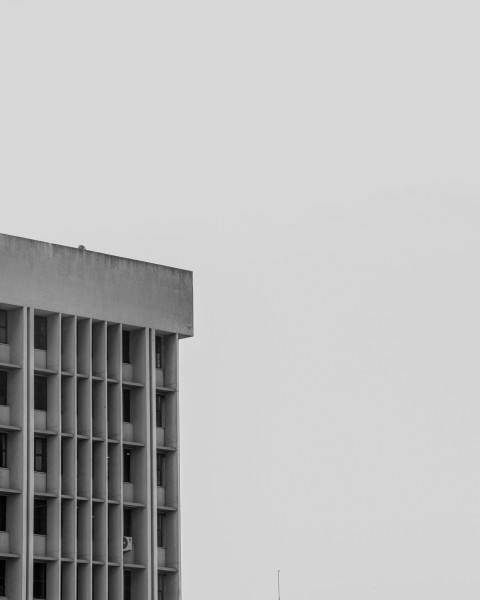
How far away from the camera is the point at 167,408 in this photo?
8100 centimetres

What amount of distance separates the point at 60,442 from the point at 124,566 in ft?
16.1

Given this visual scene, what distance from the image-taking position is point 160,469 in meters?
80.8

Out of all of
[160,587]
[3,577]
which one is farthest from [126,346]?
[3,577]

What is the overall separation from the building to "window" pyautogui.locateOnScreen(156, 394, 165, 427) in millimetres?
50

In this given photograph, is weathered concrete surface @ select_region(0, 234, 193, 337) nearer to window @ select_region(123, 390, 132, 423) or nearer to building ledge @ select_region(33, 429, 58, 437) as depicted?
window @ select_region(123, 390, 132, 423)

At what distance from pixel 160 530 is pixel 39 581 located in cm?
618

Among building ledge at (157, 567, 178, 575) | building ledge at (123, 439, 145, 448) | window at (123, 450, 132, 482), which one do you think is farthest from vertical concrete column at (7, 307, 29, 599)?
building ledge at (157, 567, 178, 575)

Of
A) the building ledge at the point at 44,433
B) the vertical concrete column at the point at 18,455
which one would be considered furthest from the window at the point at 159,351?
the vertical concrete column at the point at 18,455

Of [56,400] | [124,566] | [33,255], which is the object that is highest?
[33,255]

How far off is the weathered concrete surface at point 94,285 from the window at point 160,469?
4520mm

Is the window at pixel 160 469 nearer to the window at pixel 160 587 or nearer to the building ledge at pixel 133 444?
the building ledge at pixel 133 444

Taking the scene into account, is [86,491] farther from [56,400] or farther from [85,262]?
[85,262]

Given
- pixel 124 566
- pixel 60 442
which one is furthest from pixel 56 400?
pixel 124 566

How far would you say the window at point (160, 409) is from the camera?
80.8 m
